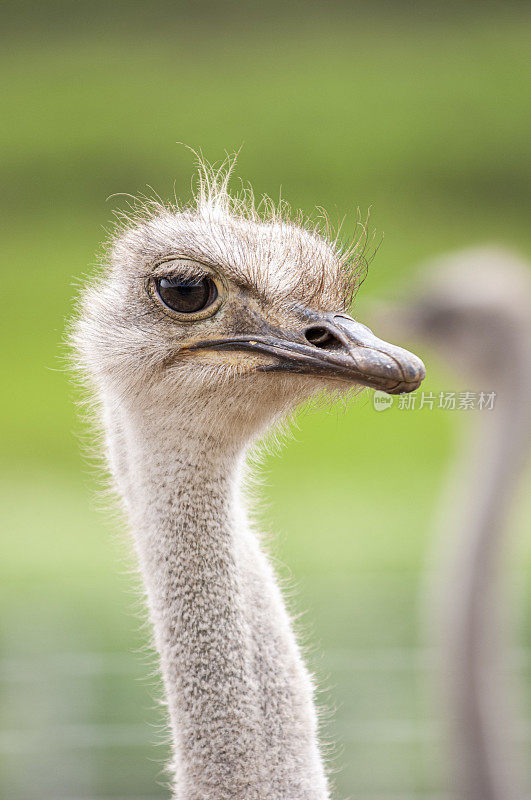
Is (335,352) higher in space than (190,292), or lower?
lower

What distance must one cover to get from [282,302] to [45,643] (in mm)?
3868

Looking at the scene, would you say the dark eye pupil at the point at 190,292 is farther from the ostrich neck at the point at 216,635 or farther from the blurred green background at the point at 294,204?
the blurred green background at the point at 294,204

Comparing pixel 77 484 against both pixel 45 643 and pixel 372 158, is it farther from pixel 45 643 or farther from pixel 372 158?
pixel 372 158

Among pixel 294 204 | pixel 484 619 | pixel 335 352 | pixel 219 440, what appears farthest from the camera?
pixel 294 204

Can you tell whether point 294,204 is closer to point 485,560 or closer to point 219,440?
point 485,560

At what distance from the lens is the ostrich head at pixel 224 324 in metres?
1.73

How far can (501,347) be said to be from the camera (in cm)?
404

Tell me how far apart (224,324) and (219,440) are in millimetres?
162

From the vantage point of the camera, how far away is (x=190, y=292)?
1763 mm

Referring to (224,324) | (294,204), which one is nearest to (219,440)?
(224,324)

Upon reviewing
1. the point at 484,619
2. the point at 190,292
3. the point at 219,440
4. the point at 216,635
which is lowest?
the point at 216,635

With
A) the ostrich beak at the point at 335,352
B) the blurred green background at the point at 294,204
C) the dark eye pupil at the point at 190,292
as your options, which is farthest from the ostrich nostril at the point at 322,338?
the blurred green background at the point at 294,204

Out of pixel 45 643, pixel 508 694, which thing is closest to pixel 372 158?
pixel 45 643

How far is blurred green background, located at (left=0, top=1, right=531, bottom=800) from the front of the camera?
472cm
